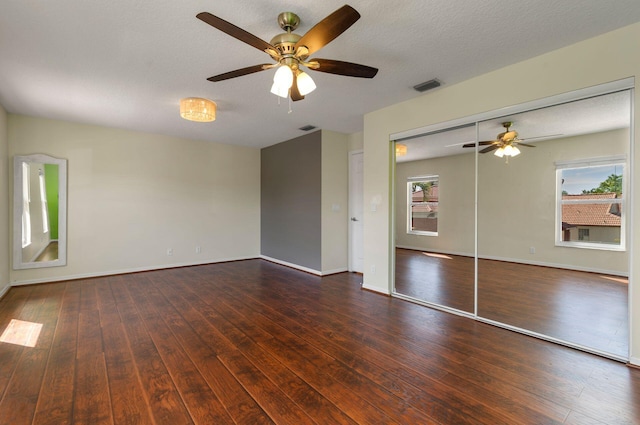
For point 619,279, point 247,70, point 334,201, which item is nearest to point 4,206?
point 247,70

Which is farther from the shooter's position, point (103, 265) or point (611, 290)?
point (103, 265)

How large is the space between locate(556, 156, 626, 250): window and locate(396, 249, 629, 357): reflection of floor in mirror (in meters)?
0.33

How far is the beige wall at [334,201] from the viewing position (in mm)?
5090

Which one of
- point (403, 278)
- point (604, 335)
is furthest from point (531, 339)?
point (403, 278)

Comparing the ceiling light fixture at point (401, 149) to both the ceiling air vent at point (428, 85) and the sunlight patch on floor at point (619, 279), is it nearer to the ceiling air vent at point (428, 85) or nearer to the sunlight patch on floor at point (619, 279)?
the ceiling air vent at point (428, 85)

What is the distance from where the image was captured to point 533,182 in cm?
287

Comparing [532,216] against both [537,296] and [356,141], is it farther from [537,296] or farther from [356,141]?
[356,141]

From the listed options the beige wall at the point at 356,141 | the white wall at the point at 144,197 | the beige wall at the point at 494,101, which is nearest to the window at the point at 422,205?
the beige wall at the point at 494,101

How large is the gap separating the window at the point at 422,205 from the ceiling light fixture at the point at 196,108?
2777mm

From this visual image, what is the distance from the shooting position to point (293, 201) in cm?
571

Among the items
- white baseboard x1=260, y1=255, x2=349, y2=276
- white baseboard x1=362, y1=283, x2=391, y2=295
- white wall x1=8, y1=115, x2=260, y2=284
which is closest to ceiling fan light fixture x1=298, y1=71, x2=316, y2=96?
white baseboard x1=362, y1=283, x2=391, y2=295

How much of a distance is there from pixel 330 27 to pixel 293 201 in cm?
413

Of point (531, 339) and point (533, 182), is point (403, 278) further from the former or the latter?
point (533, 182)

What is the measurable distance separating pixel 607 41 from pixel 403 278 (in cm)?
309
